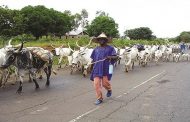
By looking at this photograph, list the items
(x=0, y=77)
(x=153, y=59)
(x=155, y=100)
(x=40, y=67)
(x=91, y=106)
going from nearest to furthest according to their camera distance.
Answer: (x=91, y=106) < (x=155, y=100) < (x=40, y=67) < (x=0, y=77) < (x=153, y=59)

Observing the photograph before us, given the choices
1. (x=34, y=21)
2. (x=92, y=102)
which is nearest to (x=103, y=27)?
(x=34, y=21)

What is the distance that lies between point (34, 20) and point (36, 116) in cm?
6120

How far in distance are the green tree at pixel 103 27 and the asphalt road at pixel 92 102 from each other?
251 ft

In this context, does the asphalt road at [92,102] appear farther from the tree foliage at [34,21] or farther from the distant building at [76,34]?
the distant building at [76,34]

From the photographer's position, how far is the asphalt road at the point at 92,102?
8.90 metres

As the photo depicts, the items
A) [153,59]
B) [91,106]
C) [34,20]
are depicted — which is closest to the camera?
[91,106]

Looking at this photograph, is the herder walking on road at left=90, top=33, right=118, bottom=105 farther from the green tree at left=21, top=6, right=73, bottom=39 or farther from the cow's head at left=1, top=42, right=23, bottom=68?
the green tree at left=21, top=6, right=73, bottom=39

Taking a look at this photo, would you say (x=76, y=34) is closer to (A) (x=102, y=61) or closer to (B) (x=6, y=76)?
(B) (x=6, y=76)

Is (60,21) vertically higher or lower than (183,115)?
higher

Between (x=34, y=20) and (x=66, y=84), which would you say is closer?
(x=66, y=84)

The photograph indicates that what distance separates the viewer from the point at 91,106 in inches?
407

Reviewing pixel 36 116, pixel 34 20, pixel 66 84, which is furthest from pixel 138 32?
pixel 36 116

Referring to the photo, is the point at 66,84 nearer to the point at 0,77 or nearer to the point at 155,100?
the point at 0,77

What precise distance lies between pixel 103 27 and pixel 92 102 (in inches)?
3226
